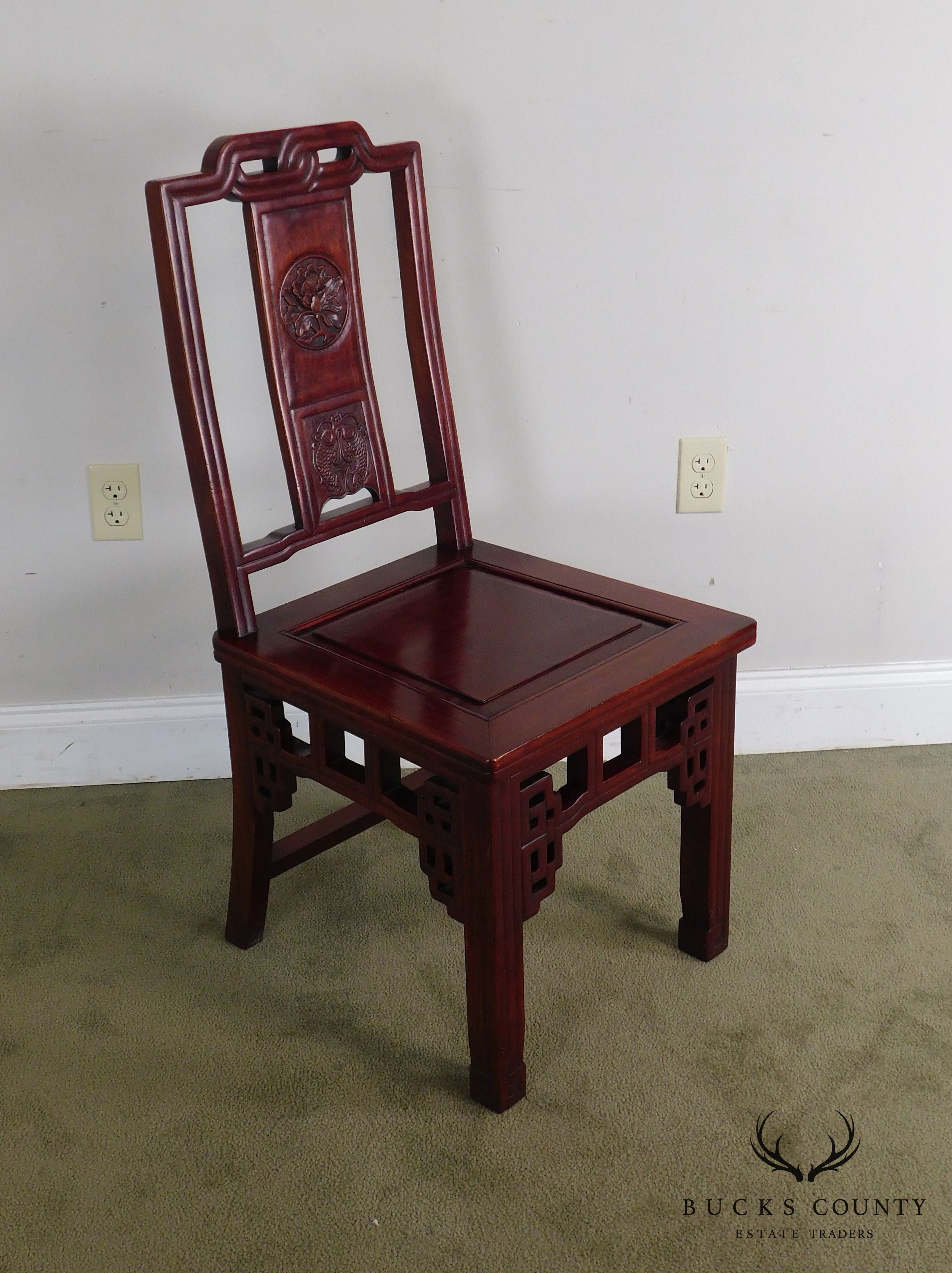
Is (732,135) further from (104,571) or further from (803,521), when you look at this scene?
(104,571)

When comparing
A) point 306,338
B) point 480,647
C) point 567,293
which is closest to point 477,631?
point 480,647

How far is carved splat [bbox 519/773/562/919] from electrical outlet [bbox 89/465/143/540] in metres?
0.78

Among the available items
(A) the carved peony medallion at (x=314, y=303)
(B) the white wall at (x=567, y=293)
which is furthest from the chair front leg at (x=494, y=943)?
(B) the white wall at (x=567, y=293)

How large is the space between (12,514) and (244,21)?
72 centimetres

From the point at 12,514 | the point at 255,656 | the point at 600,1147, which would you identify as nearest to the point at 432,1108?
the point at 600,1147

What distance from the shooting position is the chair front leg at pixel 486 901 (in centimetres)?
113

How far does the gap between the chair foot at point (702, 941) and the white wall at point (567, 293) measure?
55cm

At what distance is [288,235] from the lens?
1.30m

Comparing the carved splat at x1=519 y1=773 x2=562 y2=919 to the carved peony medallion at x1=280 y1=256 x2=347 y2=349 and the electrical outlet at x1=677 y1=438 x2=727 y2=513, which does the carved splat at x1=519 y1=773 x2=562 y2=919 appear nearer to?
the carved peony medallion at x1=280 y1=256 x2=347 y2=349

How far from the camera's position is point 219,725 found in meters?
1.83

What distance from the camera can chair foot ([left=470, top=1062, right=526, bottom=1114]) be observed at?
4.05 ft

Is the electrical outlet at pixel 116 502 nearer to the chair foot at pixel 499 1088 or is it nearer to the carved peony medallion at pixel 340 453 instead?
the carved peony medallion at pixel 340 453

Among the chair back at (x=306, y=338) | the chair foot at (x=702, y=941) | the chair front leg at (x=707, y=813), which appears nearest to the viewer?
the chair back at (x=306, y=338)

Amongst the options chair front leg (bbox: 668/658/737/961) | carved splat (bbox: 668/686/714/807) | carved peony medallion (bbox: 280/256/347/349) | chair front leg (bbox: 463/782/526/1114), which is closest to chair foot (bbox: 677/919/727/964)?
chair front leg (bbox: 668/658/737/961)
